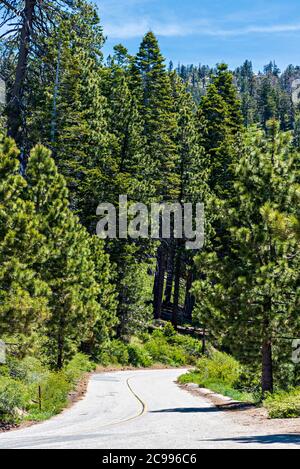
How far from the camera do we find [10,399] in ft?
59.0

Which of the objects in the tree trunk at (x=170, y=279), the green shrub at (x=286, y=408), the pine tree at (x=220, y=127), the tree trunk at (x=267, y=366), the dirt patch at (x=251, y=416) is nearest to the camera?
the dirt patch at (x=251, y=416)

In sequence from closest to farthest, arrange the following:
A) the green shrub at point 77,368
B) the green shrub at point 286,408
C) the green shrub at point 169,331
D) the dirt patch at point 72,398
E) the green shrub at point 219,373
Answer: the dirt patch at point 72,398 < the green shrub at point 286,408 < the green shrub at point 77,368 < the green shrub at point 219,373 < the green shrub at point 169,331

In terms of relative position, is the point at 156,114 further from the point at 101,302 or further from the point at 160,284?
the point at 101,302

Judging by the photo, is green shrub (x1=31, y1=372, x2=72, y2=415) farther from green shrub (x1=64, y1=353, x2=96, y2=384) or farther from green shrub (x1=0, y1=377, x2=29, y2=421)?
green shrub (x1=64, y1=353, x2=96, y2=384)

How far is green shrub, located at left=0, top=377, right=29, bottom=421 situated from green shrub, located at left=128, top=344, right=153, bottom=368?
23714 mm

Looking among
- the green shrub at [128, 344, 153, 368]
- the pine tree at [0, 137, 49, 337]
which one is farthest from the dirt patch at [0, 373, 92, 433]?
the green shrub at [128, 344, 153, 368]

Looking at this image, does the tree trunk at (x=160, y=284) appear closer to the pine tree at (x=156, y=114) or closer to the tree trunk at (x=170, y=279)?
the tree trunk at (x=170, y=279)

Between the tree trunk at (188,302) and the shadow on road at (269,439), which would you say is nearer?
the shadow on road at (269,439)

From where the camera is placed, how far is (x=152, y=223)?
46.7m

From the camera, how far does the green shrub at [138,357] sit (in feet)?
143

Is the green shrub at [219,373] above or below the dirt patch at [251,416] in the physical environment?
below

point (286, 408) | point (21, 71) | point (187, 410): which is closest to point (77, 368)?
point (187, 410)

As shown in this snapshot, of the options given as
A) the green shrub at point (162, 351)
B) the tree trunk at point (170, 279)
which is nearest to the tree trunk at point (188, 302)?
the tree trunk at point (170, 279)
